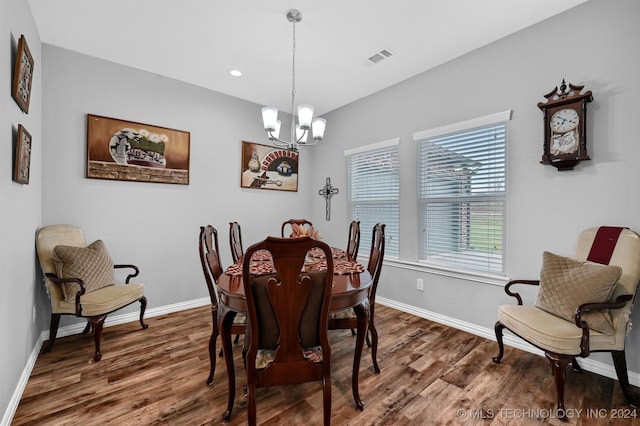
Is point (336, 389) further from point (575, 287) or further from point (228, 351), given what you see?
point (575, 287)

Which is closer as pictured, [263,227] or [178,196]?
[178,196]

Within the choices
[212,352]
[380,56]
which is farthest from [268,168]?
[212,352]

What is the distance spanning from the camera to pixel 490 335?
2.72 meters

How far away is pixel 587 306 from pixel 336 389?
5.58 feet

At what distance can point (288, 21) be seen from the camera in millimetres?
2387

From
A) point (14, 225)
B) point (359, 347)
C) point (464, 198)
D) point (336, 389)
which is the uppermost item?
point (464, 198)

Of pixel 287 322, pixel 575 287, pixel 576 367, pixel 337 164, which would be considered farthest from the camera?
pixel 337 164

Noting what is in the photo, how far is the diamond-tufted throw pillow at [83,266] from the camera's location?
241 centimetres

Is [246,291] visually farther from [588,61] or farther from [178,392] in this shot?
[588,61]

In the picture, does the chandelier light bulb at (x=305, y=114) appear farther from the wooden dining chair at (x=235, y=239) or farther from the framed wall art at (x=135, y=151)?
the framed wall art at (x=135, y=151)

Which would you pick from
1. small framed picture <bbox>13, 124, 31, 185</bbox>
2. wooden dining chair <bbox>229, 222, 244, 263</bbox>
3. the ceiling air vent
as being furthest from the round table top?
the ceiling air vent

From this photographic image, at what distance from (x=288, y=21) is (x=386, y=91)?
1732 mm

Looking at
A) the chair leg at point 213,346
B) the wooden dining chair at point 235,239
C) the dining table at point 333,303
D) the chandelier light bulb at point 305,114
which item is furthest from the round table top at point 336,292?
the chandelier light bulb at point 305,114

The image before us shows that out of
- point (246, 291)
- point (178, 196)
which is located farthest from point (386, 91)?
point (246, 291)
